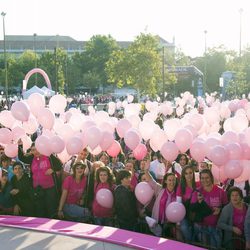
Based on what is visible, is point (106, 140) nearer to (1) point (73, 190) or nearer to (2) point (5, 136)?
(1) point (73, 190)

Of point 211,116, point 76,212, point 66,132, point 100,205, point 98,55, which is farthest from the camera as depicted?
point 98,55

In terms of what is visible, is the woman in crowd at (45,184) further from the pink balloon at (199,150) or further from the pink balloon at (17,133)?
the pink balloon at (199,150)

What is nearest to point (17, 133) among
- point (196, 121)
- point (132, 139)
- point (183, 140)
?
point (132, 139)

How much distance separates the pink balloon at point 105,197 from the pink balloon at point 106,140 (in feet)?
5.95

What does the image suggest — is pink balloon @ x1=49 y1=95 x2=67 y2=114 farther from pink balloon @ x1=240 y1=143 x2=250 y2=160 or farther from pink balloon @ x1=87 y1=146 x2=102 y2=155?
pink balloon @ x1=240 y1=143 x2=250 y2=160

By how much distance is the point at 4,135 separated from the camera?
26.8 ft

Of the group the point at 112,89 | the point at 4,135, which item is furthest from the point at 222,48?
the point at 4,135

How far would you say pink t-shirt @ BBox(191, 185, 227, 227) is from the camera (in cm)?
574

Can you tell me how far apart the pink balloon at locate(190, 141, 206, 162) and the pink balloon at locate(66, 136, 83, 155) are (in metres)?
1.84

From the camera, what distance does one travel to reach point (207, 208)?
225 inches

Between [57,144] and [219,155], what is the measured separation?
256 cm

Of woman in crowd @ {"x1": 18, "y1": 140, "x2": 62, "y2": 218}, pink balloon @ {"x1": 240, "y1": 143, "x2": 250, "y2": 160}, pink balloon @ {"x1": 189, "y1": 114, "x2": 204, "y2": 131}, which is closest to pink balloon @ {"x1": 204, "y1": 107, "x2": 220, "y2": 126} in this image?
pink balloon @ {"x1": 189, "y1": 114, "x2": 204, "y2": 131}

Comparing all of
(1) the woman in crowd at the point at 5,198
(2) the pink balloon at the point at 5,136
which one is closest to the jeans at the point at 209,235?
Answer: (1) the woman in crowd at the point at 5,198

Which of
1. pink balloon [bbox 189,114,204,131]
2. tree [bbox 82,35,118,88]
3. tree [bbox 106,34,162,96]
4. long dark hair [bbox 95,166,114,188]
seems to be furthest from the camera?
tree [bbox 82,35,118,88]
